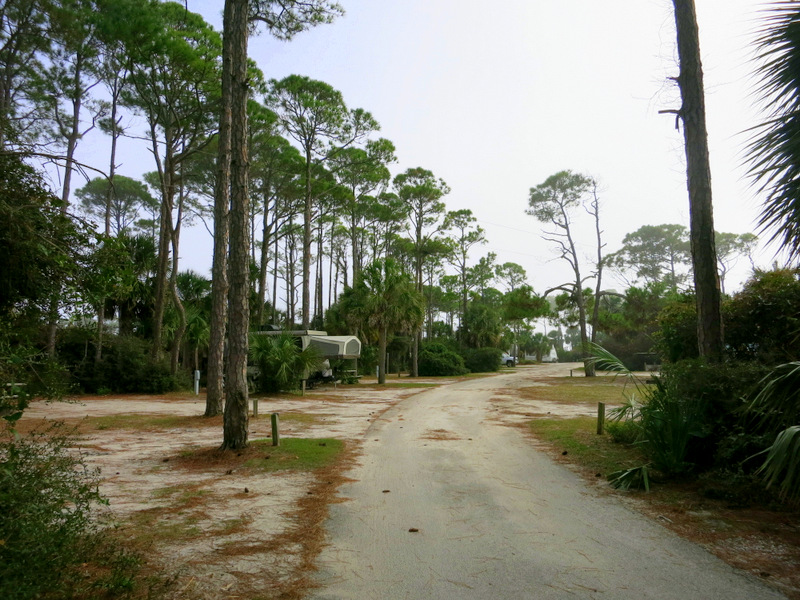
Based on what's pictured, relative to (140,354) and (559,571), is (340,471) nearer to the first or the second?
(559,571)

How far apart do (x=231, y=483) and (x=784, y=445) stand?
5.84 metres

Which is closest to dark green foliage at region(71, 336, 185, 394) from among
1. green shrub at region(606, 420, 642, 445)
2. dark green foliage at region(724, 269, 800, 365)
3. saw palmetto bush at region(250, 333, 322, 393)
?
saw palmetto bush at region(250, 333, 322, 393)

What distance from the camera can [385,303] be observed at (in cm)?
2728

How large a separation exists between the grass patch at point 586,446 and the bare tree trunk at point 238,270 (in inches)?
206

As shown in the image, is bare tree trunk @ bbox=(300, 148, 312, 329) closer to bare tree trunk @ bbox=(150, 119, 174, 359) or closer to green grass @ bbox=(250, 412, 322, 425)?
bare tree trunk @ bbox=(150, 119, 174, 359)

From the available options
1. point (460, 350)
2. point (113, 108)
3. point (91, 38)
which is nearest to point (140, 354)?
point (113, 108)

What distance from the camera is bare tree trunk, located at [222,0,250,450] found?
28.0 feet

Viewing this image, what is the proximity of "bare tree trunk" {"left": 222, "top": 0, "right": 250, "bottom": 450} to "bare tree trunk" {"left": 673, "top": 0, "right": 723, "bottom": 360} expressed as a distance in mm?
6934

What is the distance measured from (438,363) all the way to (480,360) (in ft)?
27.6

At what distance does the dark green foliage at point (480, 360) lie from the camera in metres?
45.6

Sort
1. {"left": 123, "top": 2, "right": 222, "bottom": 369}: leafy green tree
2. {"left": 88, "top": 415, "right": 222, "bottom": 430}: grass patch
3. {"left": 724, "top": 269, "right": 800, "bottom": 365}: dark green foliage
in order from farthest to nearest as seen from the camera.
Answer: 1. {"left": 123, "top": 2, "right": 222, "bottom": 369}: leafy green tree
2. {"left": 88, "top": 415, "right": 222, "bottom": 430}: grass patch
3. {"left": 724, "top": 269, "right": 800, "bottom": 365}: dark green foliage

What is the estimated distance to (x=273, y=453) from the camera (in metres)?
8.38

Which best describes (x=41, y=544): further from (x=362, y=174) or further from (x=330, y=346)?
(x=362, y=174)

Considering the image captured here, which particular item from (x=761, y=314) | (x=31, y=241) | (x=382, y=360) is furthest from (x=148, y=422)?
(x=382, y=360)
